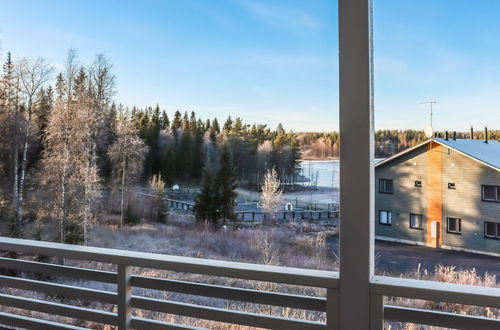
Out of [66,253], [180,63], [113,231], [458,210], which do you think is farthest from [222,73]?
[458,210]

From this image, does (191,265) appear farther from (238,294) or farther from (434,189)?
(434,189)

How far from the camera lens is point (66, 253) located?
159 centimetres

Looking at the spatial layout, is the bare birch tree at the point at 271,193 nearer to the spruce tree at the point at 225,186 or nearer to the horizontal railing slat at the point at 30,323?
the spruce tree at the point at 225,186

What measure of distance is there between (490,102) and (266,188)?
1.12 metres

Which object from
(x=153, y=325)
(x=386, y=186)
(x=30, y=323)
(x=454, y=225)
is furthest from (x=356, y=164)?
(x=30, y=323)

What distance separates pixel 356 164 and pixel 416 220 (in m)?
0.56

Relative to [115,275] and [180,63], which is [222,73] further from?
[115,275]

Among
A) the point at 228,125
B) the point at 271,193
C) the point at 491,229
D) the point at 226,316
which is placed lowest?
the point at 226,316

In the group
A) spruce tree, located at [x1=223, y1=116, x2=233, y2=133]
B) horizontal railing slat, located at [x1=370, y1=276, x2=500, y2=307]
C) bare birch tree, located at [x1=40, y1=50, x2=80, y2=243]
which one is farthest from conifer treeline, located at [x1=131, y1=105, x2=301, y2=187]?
horizontal railing slat, located at [x1=370, y1=276, x2=500, y2=307]

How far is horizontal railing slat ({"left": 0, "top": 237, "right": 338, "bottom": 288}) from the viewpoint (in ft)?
4.08

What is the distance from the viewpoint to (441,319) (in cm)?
109

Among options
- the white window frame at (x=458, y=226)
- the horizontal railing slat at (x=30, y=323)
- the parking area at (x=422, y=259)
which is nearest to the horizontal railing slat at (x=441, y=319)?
the parking area at (x=422, y=259)

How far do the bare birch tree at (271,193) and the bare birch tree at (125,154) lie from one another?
84cm

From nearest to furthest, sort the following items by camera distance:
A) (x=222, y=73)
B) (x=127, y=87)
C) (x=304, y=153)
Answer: (x=304, y=153), (x=222, y=73), (x=127, y=87)
